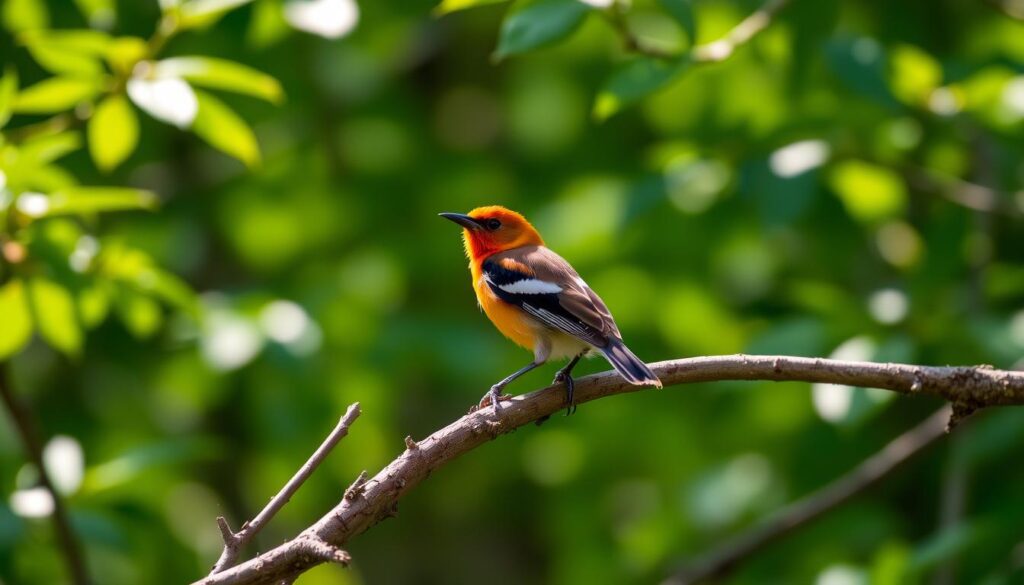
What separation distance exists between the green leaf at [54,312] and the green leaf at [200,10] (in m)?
1.33

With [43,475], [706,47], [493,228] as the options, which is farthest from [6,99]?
[706,47]

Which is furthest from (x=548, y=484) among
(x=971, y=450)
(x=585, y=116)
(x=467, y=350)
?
(x=971, y=450)

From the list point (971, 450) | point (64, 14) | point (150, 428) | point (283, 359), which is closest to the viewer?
point (971, 450)

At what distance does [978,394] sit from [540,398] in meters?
1.44

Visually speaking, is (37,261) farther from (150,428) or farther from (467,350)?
(150,428)

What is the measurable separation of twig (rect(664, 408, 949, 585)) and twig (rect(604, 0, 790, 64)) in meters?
2.29

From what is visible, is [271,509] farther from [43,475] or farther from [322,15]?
[322,15]

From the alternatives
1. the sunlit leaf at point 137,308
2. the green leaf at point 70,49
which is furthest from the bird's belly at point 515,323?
the green leaf at point 70,49

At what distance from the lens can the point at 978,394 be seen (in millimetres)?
3766

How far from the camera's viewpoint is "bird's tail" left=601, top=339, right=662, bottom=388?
3.95 m

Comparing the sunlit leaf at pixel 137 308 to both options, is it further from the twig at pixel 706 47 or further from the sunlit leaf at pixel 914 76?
the sunlit leaf at pixel 914 76

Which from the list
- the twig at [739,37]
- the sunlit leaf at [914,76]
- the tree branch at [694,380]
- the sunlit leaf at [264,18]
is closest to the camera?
the tree branch at [694,380]

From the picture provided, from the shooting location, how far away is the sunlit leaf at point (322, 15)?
18.9ft

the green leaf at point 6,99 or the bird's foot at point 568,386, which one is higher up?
the green leaf at point 6,99
